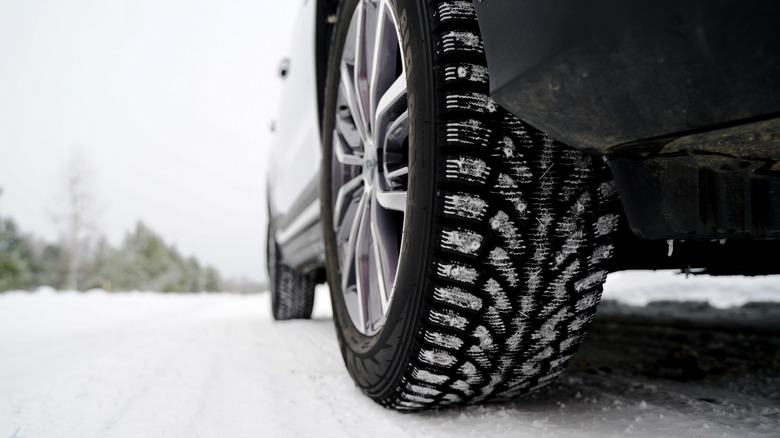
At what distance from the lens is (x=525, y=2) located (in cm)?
70

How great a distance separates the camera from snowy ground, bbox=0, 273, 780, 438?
1.10 meters

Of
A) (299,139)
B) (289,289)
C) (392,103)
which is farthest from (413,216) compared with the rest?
(289,289)

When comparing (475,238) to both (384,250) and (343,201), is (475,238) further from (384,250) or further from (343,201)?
(343,201)

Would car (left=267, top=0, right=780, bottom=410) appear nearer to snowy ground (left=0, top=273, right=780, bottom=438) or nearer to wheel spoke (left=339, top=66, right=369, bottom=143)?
wheel spoke (left=339, top=66, right=369, bottom=143)

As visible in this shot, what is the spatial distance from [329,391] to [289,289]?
2.37 m

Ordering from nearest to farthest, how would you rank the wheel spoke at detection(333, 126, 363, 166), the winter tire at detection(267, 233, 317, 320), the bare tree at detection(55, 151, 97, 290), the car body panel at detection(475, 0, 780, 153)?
the car body panel at detection(475, 0, 780, 153) → the wheel spoke at detection(333, 126, 363, 166) → the winter tire at detection(267, 233, 317, 320) → the bare tree at detection(55, 151, 97, 290)

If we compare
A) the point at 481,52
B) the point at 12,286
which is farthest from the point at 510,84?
the point at 12,286

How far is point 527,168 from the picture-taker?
0.93 meters

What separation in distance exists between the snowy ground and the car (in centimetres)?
11

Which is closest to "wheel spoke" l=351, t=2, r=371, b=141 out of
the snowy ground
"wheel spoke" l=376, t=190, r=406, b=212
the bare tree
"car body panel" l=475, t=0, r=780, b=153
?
"wheel spoke" l=376, t=190, r=406, b=212

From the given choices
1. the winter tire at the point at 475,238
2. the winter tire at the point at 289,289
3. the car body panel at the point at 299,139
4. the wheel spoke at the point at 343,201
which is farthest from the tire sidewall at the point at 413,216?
the winter tire at the point at 289,289

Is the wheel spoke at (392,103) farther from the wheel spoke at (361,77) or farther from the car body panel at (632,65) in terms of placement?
the car body panel at (632,65)

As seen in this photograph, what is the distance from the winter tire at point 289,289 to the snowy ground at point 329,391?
1.02m

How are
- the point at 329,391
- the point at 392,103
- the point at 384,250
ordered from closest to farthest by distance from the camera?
1. the point at 392,103
2. the point at 384,250
3. the point at 329,391
